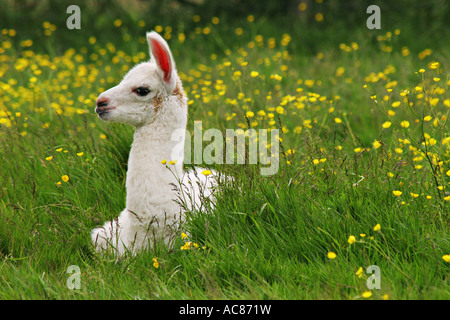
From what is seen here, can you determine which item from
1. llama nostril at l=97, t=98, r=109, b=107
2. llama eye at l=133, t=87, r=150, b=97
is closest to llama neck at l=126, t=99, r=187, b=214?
llama eye at l=133, t=87, r=150, b=97

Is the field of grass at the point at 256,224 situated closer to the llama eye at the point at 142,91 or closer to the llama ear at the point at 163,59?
the llama ear at the point at 163,59

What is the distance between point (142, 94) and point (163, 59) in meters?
0.26

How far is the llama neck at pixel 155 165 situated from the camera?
3.73 metres

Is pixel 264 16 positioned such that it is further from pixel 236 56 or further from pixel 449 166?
pixel 449 166

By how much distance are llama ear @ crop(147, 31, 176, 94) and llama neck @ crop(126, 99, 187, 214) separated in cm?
18

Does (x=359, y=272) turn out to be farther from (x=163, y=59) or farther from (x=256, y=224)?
(x=163, y=59)

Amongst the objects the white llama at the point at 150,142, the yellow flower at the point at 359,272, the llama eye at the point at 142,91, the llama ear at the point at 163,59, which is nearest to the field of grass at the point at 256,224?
the yellow flower at the point at 359,272

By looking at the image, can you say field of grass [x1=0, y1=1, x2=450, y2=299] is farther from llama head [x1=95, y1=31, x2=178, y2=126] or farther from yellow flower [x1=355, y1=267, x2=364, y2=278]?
llama head [x1=95, y1=31, x2=178, y2=126]

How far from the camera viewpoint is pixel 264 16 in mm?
10922

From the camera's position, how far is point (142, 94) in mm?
3793

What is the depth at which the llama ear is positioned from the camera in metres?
3.71
